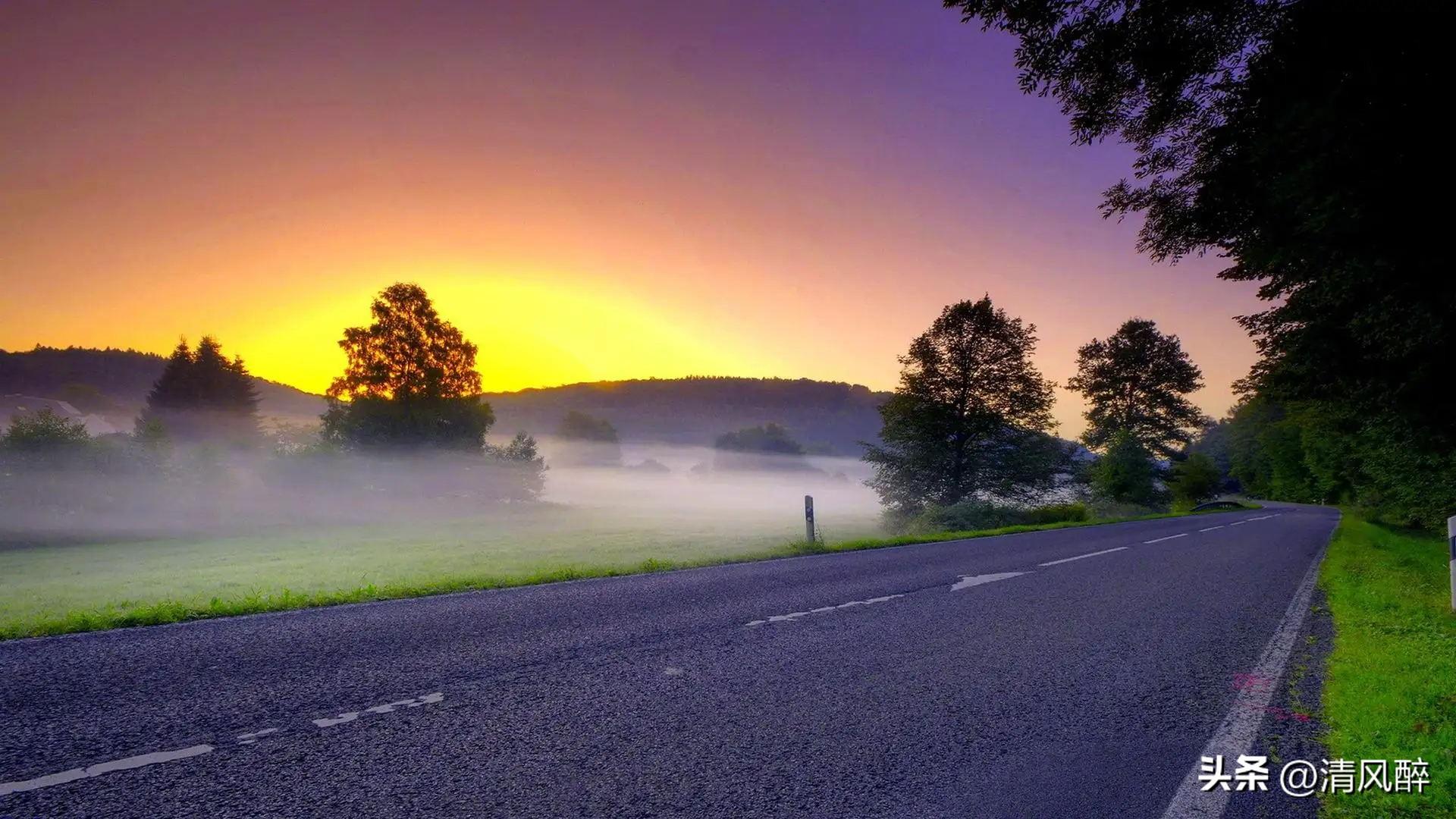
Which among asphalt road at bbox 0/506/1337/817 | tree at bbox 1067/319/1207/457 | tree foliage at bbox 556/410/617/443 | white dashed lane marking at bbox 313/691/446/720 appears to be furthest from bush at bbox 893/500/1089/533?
tree foliage at bbox 556/410/617/443

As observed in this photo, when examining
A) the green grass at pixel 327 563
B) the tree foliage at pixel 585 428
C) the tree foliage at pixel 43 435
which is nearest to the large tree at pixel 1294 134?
the green grass at pixel 327 563

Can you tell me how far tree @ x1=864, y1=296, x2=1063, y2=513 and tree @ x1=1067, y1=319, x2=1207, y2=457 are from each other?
3236 cm

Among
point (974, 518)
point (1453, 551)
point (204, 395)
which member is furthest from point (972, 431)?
point (204, 395)

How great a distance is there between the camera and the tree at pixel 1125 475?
1741 inches

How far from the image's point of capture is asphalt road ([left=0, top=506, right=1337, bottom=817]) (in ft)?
8.68

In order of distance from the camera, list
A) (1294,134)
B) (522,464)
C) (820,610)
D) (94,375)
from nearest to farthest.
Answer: (1294,134), (820,610), (522,464), (94,375)

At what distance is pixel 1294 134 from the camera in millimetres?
5480

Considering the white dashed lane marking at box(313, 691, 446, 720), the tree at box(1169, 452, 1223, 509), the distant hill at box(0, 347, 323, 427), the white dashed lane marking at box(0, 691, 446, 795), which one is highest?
the distant hill at box(0, 347, 323, 427)

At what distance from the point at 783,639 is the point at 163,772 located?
13.0ft

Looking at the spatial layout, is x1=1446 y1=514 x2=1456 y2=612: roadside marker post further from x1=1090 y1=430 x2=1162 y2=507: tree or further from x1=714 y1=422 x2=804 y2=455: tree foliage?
x1=714 y1=422 x2=804 y2=455: tree foliage

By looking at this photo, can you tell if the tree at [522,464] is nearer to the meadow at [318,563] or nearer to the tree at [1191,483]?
the meadow at [318,563]

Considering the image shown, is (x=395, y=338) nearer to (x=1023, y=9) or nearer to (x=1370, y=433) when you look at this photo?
(x=1023, y=9)

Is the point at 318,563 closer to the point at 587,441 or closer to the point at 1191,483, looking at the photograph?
the point at 587,441

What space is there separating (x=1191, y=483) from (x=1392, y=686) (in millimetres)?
65460
